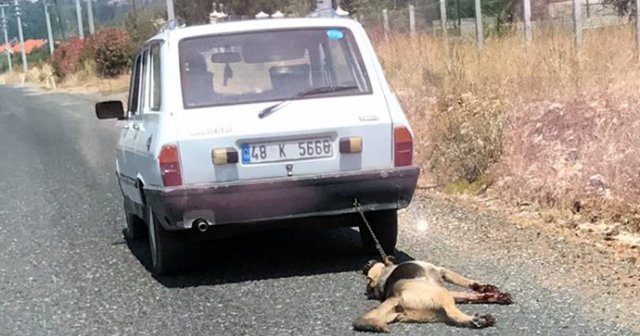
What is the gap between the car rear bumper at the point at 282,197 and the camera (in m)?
6.25

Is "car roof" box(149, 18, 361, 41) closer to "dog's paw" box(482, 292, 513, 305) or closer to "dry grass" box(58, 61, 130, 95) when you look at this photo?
"dog's paw" box(482, 292, 513, 305)

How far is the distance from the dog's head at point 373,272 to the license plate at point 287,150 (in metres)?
0.78

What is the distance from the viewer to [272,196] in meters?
6.32

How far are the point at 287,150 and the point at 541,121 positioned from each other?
4780mm

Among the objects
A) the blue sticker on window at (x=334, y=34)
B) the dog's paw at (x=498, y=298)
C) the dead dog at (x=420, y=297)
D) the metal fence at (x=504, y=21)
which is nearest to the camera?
the dead dog at (x=420, y=297)

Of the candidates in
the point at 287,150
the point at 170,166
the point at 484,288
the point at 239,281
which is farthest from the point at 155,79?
the point at 484,288

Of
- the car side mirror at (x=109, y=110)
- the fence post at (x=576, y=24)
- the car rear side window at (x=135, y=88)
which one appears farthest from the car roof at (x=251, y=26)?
the fence post at (x=576, y=24)

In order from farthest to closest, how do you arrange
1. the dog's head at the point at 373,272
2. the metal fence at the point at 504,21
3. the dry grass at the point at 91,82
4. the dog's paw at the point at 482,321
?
the dry grass at the point at 91,82
the metal fence at the point at 504,21
the dog's head at the point at 373,272
the dog's paw at the point at 482,321

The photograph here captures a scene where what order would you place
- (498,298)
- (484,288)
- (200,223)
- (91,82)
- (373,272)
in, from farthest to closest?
(91,82), (200,223), (373,272), (484,288), (498,298)

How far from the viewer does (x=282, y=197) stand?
634cm

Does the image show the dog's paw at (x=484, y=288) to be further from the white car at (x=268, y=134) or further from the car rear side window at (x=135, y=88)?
the car rear side window at (x=135, y=88)

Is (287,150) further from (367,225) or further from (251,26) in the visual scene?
(251,26)

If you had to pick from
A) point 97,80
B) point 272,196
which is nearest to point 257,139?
point 272,196

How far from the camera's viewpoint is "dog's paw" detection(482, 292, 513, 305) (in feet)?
18.5
